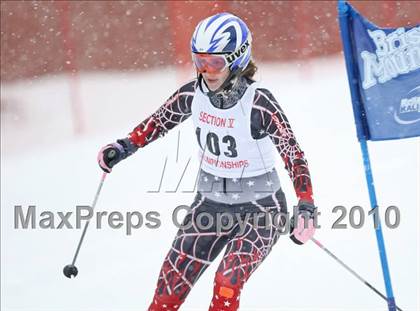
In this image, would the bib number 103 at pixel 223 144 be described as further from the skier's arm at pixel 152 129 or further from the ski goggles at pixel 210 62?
the ski goggles at pixel 210 62

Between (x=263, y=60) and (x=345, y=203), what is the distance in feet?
19.4

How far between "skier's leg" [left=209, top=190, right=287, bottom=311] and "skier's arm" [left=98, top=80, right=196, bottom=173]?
0.78 meters

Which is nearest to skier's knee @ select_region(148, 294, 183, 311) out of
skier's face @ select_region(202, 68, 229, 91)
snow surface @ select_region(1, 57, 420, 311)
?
skier's face @ select_region(202, 68, 229, 91)

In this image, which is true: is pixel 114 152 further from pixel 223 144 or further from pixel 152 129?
pixel 223 144

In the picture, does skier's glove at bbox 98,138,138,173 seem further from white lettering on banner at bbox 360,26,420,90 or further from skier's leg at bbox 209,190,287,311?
white lettering on banner at bbox 360,26,420,90

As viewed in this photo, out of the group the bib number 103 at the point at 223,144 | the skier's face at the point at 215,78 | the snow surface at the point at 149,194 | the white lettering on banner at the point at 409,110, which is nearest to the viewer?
the skier's face at the point at 215,78

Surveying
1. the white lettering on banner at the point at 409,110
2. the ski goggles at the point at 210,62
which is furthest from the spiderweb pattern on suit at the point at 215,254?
the white lettering on banner at the point at 409,110

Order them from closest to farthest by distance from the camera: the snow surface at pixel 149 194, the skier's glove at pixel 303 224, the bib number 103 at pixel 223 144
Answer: the skier's glove at pixel 303 224, the bib number 103 at pixel 223 144, the snow surface at pixel 149 194

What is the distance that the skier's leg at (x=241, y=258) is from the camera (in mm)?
4895

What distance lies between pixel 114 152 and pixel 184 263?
3.03ft

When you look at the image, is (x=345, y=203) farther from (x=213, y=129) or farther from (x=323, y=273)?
(x=213, y=129)

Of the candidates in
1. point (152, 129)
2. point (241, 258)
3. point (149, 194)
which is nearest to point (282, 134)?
point (241, 258)

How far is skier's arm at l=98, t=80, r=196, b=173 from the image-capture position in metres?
5.45

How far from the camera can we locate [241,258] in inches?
196
